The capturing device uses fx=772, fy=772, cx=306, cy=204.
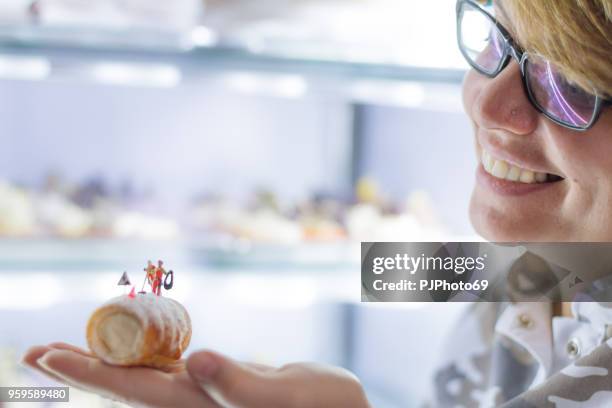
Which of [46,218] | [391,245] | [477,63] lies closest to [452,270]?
[391,245]

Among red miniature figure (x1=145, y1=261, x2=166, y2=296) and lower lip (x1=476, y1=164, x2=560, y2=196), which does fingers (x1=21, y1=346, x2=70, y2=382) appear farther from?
lower lip (x1=476, y1=164, x2=560, y2=196)

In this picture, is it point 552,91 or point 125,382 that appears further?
point 552,91

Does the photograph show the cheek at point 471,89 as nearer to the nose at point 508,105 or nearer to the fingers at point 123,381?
the nose at point 508,105

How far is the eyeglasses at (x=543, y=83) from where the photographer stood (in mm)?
468

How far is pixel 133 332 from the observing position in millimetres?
369

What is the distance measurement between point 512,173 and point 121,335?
0.29 m

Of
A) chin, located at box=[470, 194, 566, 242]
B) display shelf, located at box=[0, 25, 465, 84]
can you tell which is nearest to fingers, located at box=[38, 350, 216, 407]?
chin, located at box=[470, 194, 566, 242]

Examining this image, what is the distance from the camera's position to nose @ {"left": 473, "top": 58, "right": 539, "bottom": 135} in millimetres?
488

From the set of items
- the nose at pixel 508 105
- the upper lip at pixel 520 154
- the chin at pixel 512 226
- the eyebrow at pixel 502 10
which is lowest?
the chin at pixel 512 226

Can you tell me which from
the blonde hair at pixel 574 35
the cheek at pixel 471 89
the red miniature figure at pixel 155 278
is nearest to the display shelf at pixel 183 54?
the cheek at pixel 471 89

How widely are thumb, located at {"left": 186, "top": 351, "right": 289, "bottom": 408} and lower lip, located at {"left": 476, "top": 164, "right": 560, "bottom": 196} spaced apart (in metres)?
0.24

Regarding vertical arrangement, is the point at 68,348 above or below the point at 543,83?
below

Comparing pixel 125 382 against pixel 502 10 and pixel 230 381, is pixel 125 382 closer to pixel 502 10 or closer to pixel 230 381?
pixel 230 381

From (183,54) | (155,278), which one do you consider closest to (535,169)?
(155,278)
